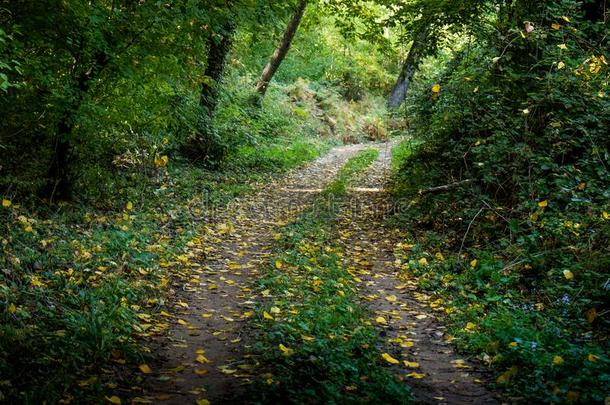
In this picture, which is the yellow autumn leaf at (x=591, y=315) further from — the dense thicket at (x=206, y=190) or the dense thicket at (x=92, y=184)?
the dense thicket at (x=92, y=184)

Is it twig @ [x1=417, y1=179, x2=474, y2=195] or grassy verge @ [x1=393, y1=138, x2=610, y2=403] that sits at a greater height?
twig @ [x1=417, y1=179, x2=474, y2=195]

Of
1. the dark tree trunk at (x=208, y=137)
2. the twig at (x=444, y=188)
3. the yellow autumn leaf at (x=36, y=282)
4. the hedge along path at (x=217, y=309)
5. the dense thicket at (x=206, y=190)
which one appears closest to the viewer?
the hedge along path at (x=217, y=309)

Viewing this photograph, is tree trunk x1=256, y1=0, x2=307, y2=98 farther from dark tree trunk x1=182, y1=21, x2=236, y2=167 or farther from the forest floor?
the forest floor

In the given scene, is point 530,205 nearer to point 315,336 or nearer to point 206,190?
point 315,336

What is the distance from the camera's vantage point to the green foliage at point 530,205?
16.9 ft

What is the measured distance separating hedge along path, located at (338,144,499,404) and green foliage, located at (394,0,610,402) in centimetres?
28

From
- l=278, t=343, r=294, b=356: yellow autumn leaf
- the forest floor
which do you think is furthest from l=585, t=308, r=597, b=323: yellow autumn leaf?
l=278, t=343, r=294, b=356: yellow autumn leaf

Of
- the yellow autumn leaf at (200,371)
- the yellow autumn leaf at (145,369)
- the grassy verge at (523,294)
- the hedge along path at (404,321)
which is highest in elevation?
the grassy verge at (523,294)

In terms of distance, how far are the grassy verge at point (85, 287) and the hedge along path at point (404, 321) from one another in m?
2.60

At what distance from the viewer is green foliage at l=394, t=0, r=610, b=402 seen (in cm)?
514

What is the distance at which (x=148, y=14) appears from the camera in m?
7.34

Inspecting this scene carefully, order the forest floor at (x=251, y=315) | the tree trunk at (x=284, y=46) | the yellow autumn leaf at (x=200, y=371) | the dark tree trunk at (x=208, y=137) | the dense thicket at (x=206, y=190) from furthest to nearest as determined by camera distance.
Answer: the tree trunk at (x=284, y=46) < the dark tree trunk at (x=208, y=137) < the dense thicket at (x=206, y=190) < the yellow autumn leaf at (x=200, y=371) < the forest floor at (x=251, y=315)

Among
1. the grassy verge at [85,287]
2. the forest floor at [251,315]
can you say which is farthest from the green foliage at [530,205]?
the grassy verge at [85,287]

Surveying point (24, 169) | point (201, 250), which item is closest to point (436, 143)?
point (201, 250)
